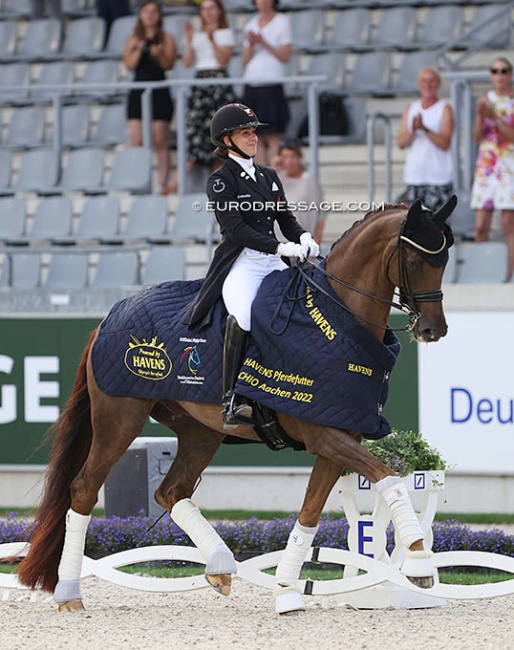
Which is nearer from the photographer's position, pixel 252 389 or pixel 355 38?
pixel 252 389

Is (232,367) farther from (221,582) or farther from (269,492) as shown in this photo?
(269,492)

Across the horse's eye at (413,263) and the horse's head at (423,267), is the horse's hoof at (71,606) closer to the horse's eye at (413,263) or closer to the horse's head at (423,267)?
the horse's head at (423,267)

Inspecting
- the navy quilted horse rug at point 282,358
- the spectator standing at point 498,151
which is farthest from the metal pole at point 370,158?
the navy quilted horse rug at point 282,358

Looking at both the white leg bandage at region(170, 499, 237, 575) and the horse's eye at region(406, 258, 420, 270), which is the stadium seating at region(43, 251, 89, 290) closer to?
the white leg bandage at region(170, 499, 237, 575)

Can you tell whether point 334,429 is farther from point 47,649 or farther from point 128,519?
point 128,519

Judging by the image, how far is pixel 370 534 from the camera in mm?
7762

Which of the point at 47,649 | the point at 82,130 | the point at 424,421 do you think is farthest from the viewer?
the point at 82,130

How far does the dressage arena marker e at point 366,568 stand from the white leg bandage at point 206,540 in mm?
178

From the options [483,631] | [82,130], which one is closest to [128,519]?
[483,631]

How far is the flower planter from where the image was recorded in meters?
7.62

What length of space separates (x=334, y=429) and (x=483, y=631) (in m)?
1.18

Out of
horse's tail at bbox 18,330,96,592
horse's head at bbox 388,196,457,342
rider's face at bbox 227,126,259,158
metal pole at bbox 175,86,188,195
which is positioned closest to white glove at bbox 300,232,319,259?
horse's head at bbox 388,196,457,342

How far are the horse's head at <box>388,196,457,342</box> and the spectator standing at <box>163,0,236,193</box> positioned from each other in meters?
→ 6.72

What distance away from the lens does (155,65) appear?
559 inches
